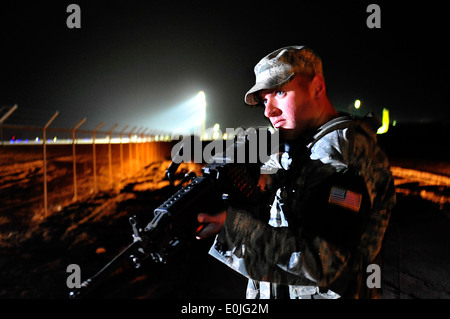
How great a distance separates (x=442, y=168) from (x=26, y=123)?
49.9 feet

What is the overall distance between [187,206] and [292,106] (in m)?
0.82

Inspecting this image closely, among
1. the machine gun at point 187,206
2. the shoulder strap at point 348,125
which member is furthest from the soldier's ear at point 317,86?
the machine gun at point 187,206

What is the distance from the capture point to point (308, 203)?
1205mm

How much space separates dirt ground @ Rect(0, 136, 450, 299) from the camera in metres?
3.93

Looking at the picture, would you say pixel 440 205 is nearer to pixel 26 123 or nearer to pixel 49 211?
pixel 49 211

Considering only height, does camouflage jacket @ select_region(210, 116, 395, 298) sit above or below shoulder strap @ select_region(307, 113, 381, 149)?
below

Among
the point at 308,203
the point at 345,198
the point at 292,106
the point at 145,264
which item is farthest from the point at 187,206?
the point at 145,264

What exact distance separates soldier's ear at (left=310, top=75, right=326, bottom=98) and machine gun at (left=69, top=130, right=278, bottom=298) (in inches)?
19.7

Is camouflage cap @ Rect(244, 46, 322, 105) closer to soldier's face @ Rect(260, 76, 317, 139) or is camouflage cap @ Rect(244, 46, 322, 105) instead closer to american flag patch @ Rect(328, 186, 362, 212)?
soldier's face @ Rect(260, 76, 317, 139)

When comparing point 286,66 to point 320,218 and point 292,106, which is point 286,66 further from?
point 320,218

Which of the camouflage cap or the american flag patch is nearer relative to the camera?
the american flag patch

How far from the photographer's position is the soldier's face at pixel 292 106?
4.95 ft

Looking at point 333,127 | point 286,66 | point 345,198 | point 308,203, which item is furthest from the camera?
point 286,66

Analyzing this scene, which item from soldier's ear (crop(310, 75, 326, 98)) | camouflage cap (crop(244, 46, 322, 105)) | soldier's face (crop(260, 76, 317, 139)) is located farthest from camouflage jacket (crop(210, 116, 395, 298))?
camouflage cap (crop(244, 46, 322, 105))
